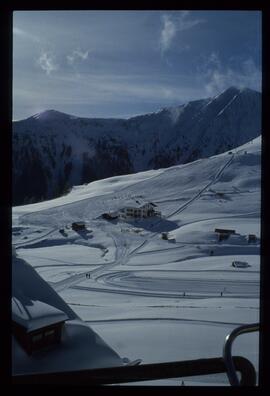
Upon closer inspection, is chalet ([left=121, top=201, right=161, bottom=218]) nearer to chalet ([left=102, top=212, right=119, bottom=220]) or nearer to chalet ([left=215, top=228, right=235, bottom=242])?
chalet ([left=102, top=212, right=119, bottom=220])

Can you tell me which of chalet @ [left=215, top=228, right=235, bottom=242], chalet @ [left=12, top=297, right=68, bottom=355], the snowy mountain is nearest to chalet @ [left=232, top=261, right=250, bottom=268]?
chalet @ [left=215, top=228, right=235, bottom=242]

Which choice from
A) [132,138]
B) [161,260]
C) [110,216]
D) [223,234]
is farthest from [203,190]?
[132,138]

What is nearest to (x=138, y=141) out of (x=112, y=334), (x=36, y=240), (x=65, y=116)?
(x=65, y=116)

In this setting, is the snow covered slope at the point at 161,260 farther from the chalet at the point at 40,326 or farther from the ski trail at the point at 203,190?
the chalet at the point at 40,326

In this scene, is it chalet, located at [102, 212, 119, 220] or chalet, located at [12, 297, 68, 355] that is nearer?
chalet, located at [12, 297, 68, 355]

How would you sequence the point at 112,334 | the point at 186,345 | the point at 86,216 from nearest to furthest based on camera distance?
the point at 186,345 < the point at 112,334 < the point at 86,216

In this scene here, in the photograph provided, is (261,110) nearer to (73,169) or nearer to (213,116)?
(73,169)

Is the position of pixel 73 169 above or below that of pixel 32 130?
below
